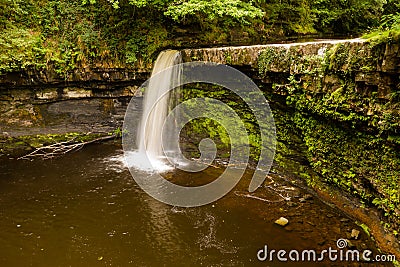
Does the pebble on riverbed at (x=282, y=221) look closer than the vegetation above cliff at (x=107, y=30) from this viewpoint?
Yes

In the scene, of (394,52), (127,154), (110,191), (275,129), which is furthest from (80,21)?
(394,52)

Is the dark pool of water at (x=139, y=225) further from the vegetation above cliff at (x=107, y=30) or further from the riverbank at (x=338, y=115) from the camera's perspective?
the vegetation above cliff at (x=107, y=30)

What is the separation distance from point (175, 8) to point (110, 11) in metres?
2.69

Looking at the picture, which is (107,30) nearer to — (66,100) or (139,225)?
(66,100)

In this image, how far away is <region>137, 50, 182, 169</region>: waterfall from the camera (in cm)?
887

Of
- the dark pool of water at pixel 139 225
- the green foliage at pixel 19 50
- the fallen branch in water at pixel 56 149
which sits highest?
the green foliage at pixel 19 50

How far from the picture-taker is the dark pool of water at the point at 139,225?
14.9ft

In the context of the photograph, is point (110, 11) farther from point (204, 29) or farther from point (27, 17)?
point (204, 29)

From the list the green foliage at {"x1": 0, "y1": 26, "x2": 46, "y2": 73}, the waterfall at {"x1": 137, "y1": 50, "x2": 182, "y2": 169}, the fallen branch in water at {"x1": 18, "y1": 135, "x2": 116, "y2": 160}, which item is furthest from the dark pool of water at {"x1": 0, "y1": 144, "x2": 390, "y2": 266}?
the green foliage at {"x1": 0, "y1": 26, "x2": 46, "y2": 73}

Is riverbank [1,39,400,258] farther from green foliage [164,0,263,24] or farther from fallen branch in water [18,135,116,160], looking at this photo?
fallen branch in water [18,135,116,160]

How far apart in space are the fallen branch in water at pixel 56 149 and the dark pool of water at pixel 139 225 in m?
1.24

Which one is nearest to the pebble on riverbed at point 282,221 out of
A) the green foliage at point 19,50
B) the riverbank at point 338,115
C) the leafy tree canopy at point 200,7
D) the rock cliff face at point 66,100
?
the riverbank at point 338,115

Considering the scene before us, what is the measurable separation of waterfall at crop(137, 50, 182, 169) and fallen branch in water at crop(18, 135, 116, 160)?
1.67 meters

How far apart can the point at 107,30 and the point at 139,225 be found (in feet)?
23.5
